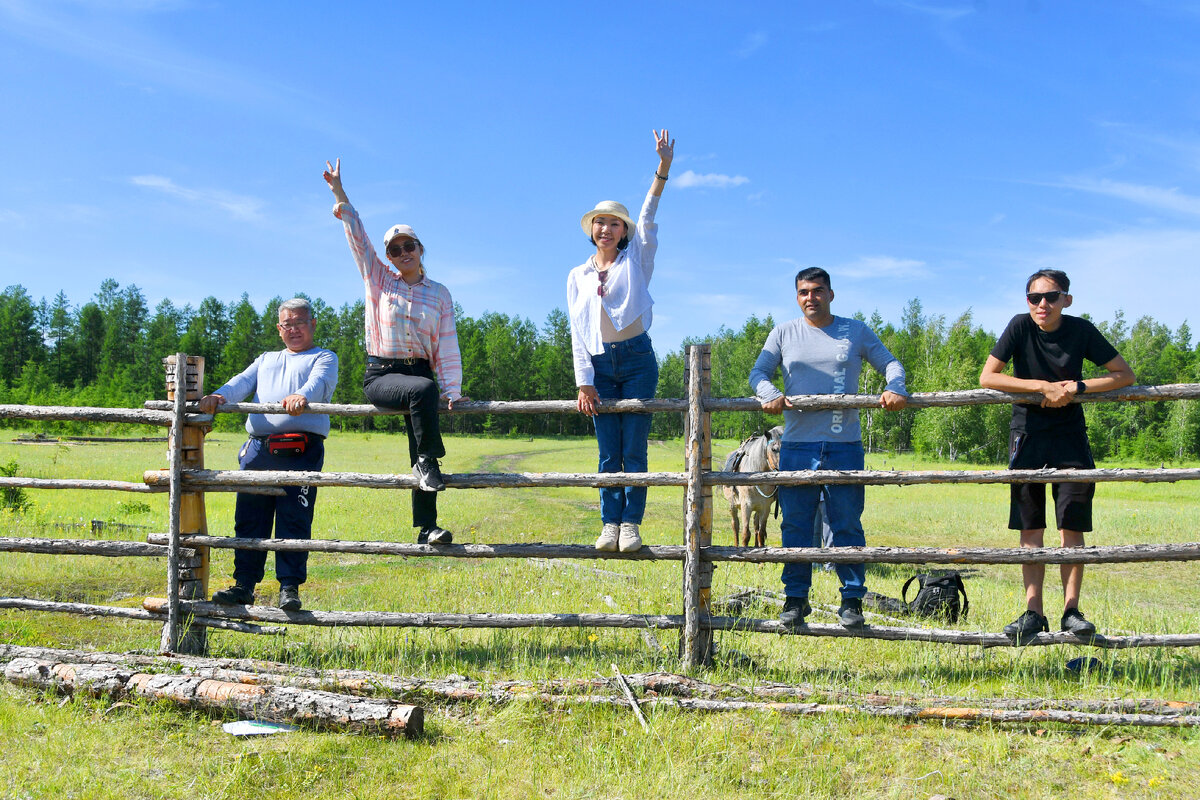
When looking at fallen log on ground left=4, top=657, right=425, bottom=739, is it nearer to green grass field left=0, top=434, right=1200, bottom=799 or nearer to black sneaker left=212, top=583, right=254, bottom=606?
green grass field left=0, top=434, right=1200, bottom=799

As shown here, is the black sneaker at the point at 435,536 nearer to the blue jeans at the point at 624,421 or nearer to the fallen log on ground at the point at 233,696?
the blue jeans at the point at 624,421

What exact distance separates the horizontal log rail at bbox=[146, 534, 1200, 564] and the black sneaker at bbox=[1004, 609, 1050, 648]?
0.37 meters

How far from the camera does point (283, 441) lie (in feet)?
19.6

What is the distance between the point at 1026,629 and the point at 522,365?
Answer: 287ft

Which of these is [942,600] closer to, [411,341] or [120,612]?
[411,341]

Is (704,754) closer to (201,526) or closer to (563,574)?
(201,526)

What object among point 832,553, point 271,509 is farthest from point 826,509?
point 271,509

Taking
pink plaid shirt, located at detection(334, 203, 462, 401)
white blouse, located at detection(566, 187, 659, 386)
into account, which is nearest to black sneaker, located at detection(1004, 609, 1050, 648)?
white blouse, located at detection(566, 187, 659, 386)

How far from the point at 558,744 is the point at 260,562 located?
3318 millimetres

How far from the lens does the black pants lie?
5.34 metres

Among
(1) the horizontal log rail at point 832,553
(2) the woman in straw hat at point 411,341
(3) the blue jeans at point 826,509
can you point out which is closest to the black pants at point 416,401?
(2) the woman in straw hat at point 411,341

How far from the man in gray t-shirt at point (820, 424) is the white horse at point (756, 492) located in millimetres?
5304

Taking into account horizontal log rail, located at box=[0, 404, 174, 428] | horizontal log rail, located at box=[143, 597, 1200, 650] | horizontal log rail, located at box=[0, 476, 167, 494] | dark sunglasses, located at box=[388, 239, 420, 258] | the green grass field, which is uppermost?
dark sunglasses, located at box=[388, 239, 420, 258]

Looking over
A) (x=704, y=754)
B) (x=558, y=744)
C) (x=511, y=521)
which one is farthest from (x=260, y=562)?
(x=511, y=521)
